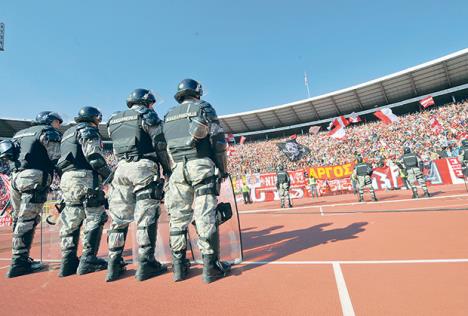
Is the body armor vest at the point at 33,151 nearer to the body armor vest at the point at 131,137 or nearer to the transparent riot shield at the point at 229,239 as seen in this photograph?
the body armor vest at the point at 131,137

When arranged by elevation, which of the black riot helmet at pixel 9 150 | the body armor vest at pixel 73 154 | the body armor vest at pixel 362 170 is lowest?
the body armor vest at pixel 362 170

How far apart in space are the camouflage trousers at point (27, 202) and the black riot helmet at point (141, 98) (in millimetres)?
1892

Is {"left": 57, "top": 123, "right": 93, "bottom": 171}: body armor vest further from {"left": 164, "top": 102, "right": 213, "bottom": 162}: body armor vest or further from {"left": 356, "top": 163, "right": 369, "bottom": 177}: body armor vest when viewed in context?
{"left": 356, "top": 163, "right": 369, "bottom": 177}: body armor vest

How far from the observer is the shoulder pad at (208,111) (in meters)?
2.90

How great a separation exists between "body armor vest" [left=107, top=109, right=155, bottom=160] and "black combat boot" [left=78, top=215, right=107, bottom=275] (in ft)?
3.74

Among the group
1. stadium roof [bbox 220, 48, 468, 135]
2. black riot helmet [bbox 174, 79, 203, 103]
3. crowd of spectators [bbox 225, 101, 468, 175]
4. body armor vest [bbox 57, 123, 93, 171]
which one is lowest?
body armor vest [bbox 57, 123, 93, 171]

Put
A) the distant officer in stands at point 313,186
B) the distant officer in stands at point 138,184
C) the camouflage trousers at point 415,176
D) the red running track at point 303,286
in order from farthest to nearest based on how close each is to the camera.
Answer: the distant officer in stands at point 313,186 → the camouflage trousers at point 415,176 → the distant officer in stands at point 138,184 → the red running track at point 303,286

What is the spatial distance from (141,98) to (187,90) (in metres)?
0.74

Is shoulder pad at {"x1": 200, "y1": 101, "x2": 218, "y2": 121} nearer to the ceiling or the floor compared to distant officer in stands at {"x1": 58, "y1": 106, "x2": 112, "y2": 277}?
nearer to the ceiling

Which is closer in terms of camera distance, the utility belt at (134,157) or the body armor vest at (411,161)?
the utility belt at (134,157)

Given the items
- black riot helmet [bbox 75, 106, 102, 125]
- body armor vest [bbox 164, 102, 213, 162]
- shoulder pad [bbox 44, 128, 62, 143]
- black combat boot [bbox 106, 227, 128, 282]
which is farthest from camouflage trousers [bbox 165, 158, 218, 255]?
shoulder pad [bbox 44, 128, 62, 143]

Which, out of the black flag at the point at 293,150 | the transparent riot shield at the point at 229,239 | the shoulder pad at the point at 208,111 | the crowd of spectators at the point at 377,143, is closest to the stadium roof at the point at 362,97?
the crowd of spectators at the point at 377,143

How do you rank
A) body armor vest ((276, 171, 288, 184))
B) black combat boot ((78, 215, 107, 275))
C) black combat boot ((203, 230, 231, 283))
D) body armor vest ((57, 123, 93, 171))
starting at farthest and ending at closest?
body armor vest ((276, 171, 288, 184)), body armor vest ((57, 123, 93, 171)), black combat boot ((78, 215, 107, 275)), black combat boot ((203, 230, 231, 283))

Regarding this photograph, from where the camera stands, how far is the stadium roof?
26.0 meters
